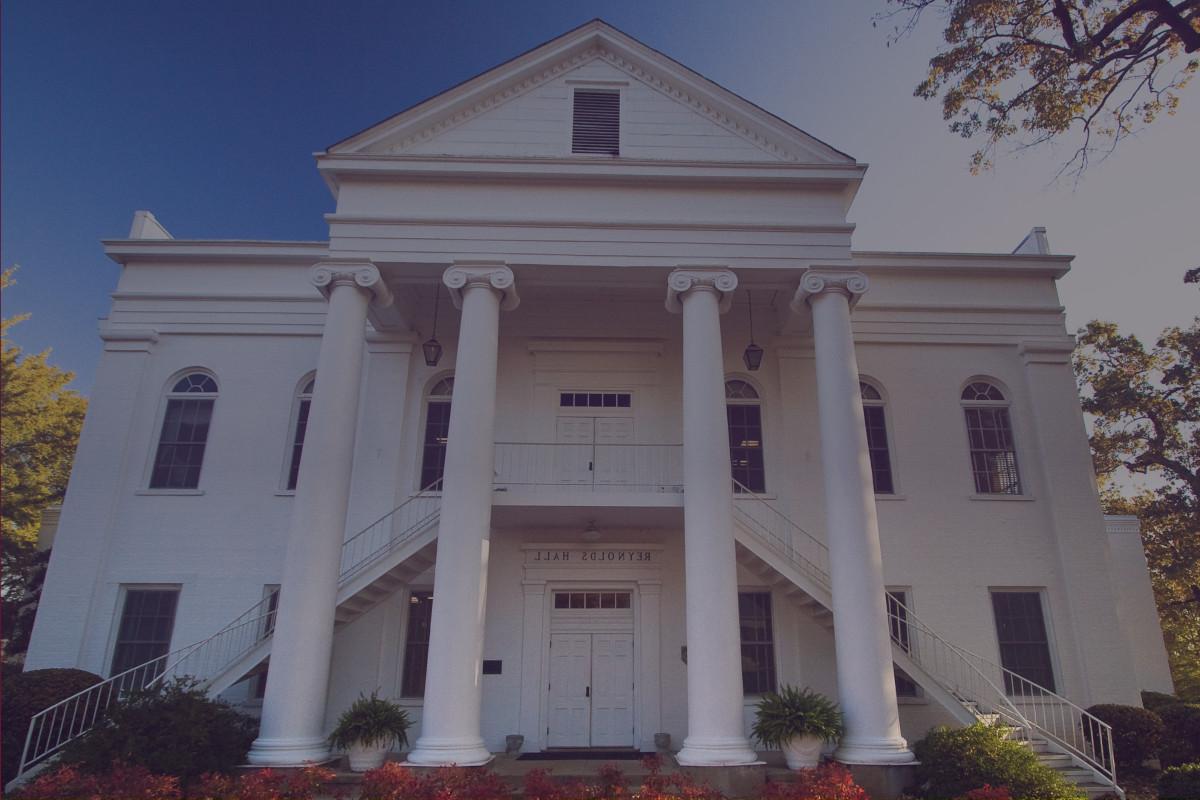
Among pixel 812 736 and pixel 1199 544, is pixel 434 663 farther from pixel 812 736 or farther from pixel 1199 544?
pixel 1199 544

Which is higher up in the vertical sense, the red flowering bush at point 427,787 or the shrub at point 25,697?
the shrub at point 25,697

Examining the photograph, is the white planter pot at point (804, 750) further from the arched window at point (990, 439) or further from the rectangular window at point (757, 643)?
the arched window at point (990, 439)

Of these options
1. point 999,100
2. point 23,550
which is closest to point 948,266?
point 999,100

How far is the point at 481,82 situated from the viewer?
14703 millimetres

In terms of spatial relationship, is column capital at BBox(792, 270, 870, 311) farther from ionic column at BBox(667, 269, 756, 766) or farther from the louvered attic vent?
the louvered attic vent

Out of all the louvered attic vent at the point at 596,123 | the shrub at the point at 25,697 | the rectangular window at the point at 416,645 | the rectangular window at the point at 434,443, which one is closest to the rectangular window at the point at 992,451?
the louvered attic vent at the point at 596,123

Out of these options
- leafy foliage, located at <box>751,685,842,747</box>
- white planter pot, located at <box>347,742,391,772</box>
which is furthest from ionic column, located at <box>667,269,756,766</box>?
white planter pot, located at <box>347,742,391,772</box>

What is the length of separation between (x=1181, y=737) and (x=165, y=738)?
17245mm

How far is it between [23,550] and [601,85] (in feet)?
70.8

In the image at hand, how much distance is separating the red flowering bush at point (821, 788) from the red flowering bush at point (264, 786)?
564cm

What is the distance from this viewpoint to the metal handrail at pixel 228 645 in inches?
514

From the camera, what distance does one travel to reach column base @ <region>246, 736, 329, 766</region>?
10969 mm

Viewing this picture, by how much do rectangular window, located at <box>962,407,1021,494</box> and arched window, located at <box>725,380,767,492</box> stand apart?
15.1 ft

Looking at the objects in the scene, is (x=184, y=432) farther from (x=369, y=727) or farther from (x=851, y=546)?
(x=851, y=546)
